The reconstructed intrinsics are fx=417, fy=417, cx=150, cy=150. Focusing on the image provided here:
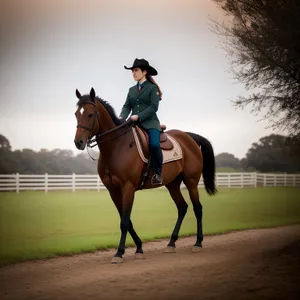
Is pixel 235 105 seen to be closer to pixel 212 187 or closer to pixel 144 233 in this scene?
pixel 212 187

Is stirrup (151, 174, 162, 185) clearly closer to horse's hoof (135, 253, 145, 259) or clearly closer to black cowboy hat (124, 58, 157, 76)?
horse's hoof (135, 253, 145, 259)

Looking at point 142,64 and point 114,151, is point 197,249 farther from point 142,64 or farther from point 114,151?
point 142,64

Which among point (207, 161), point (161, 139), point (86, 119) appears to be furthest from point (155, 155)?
point (207, 161)

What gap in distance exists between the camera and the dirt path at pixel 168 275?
4.30 metres

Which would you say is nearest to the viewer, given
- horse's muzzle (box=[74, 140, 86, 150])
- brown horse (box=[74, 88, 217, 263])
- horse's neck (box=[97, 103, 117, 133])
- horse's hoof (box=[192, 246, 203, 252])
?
horse's muzzle (box=[74, 140, 86, 150])

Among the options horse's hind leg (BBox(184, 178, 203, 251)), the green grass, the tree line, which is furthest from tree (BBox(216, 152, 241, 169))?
horse's hind leg (BBox(184, 178, 203, 251))

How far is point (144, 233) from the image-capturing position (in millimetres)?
8969

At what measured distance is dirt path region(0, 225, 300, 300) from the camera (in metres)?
4.30

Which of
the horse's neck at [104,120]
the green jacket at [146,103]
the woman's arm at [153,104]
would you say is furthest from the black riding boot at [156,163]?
the horse's neck at [104,120]

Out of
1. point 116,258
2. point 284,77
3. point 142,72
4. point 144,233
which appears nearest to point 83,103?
point 142,72

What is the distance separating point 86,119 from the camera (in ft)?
18.4

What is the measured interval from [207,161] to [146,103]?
219cm

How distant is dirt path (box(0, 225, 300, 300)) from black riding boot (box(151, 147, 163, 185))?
3.88 feet

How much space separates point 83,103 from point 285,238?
4.96 metres
